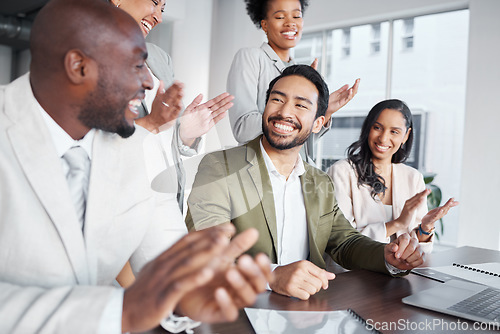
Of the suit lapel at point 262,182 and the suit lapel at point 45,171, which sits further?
the suit lapel at point 262,182

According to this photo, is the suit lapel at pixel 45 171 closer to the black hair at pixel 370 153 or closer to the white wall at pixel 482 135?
the black hair at pixel 370 153

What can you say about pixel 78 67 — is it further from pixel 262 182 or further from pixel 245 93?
pixel 245 93

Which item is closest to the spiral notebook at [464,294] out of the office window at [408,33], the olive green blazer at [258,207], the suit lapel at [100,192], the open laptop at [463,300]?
the open laptop at [463,300]

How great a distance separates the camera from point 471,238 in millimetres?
4137

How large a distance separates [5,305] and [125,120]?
39cm

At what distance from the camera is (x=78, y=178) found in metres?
0.88

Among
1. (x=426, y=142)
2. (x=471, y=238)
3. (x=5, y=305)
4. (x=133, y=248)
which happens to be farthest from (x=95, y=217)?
(x=426, y=142)

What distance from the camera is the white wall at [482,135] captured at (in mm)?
4035

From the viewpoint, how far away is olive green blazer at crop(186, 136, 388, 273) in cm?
153

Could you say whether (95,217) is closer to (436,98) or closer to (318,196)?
(318,196)

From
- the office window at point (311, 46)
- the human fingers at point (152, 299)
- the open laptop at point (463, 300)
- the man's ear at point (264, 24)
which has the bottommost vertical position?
the open laptop at point (463, 300)

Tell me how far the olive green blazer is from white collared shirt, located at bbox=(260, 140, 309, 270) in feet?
0.14

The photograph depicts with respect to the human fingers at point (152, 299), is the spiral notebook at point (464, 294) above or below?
below

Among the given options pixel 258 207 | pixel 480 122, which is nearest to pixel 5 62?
pixel 258 207
